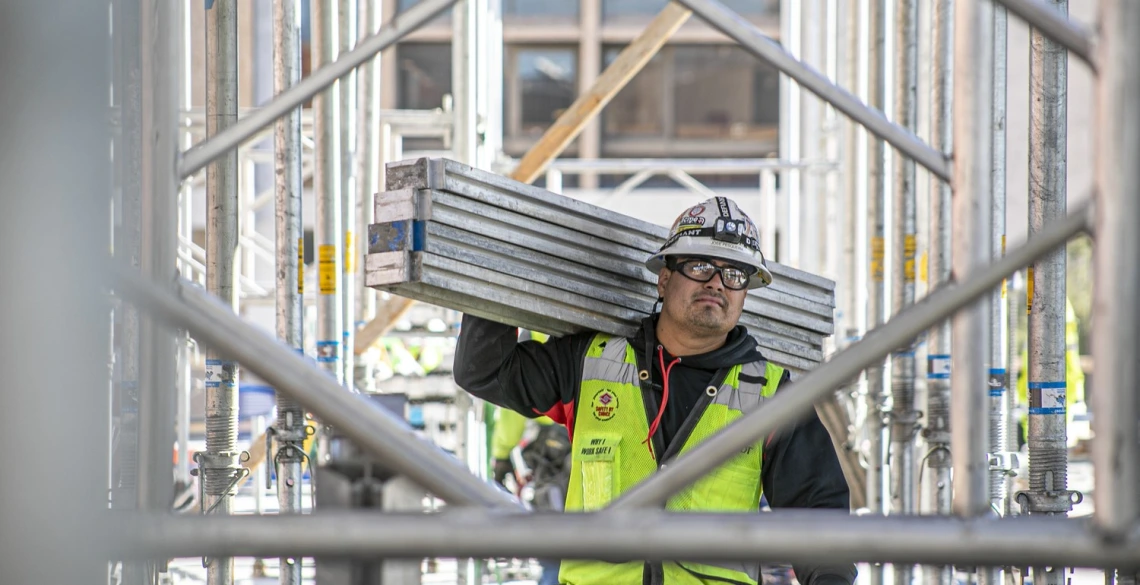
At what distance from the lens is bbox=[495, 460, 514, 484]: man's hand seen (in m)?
11.9

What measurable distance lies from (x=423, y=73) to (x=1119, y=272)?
32.1 meters

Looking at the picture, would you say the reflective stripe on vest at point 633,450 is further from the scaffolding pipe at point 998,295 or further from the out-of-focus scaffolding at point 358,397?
the out-of-focus scaffolding at point 358,397

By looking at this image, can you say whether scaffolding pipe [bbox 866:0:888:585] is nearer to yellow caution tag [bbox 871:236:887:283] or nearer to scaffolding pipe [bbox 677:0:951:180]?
yellow caution tag [bbox 871:236:887:283]

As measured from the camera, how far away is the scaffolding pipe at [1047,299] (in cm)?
480

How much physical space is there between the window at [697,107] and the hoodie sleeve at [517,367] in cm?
2921

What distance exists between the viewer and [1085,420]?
18094 millimetres

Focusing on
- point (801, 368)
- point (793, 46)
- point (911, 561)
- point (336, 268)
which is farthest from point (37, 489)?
point (793, 46)

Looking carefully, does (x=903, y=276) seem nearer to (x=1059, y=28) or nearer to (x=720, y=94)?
(x=1059, y=28)

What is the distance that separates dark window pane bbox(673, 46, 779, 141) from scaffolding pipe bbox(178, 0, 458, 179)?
32.0 metres

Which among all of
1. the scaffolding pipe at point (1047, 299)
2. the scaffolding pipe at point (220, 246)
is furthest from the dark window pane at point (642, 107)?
the scaffolding pipe at point (1047, 299)

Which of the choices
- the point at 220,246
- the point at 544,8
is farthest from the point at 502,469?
the point at 544,8

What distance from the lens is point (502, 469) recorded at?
12008 mm

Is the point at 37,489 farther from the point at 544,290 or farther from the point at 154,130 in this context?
the point at 544,290

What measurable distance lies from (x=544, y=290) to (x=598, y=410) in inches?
19.1
